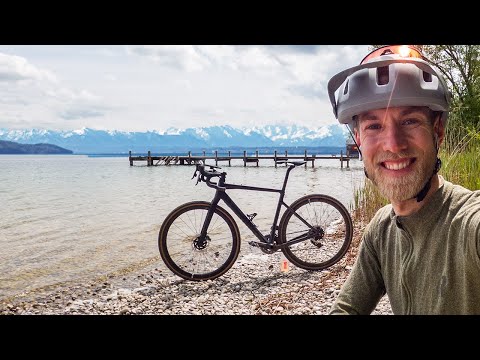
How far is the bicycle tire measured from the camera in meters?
4.70

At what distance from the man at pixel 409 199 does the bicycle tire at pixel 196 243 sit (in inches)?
129

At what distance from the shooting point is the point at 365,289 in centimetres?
152

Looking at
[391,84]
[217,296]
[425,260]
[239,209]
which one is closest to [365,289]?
[425,260]

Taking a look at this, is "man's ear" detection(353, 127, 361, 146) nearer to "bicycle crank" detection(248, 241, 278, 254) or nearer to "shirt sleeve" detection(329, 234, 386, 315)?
"shirt sleeve" detection(329, 234, 386, 315)

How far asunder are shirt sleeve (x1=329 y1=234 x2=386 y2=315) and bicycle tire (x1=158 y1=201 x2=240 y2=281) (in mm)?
3209

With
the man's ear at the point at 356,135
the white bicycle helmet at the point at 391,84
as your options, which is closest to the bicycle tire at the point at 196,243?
the man's ear at the point at 356,135

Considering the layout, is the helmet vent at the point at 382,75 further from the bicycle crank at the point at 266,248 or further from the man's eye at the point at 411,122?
the bicycle crank at the point at 266,248

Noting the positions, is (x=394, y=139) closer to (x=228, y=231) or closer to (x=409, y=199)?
(x=409, y=199)

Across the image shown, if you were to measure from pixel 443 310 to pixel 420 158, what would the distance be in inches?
17.7

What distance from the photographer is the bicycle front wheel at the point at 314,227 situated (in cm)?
505

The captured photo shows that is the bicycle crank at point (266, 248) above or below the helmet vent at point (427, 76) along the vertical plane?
below

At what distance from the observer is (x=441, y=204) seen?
4.20ft
